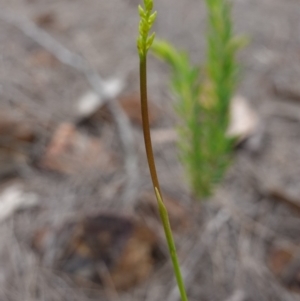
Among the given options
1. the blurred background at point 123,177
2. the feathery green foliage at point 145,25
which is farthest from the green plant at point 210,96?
the feathery green foliage at point 145,25

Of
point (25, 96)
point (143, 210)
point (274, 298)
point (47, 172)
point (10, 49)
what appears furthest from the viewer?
point (10, 49)

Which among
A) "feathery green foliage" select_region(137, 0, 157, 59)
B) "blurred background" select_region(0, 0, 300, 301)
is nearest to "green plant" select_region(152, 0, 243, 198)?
"blurred background" select_region(0, 0, 300, 301)

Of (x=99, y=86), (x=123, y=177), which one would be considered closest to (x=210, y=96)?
(x=123, y=177)

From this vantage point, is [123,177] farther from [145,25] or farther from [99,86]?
[145,25]

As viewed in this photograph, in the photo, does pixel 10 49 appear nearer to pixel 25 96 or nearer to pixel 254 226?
pixel 25 96

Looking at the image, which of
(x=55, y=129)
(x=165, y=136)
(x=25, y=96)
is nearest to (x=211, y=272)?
(x=165, y=136)

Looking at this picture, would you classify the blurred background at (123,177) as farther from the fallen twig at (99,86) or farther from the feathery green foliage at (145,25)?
the feathery green foliage at (145,25)
